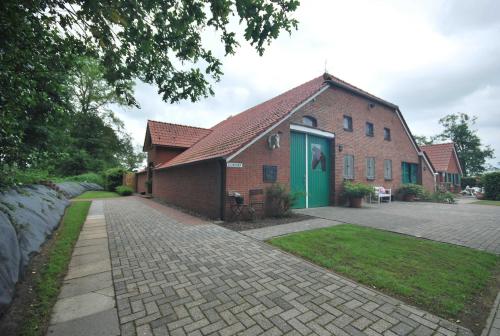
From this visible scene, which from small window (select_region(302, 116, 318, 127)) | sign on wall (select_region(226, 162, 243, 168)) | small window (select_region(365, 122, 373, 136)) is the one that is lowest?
sign on wall (select_region(226, 162, 243, 168))

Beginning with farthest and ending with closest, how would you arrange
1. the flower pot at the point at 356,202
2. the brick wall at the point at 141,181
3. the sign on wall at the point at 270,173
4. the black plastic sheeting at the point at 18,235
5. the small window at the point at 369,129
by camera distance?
the brick wall at the point at 141,181 < the small window at the point at 369,129 < the flower pot at the point at 356,202 < the sign on wall at the point at 270,173 < the black plastic sheeting at the point at 18,235

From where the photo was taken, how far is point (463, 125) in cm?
4144

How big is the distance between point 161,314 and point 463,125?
2254 inches

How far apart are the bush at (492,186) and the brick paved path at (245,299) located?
898 inches

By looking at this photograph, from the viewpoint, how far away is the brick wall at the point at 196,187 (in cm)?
807

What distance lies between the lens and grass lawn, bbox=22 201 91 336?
2256 millimetres

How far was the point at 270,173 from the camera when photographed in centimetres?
873

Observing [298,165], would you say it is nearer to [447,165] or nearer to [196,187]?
[196,187]

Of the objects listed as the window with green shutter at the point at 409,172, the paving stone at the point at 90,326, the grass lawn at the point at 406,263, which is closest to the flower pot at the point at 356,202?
the grass lawn at the point at 406,263

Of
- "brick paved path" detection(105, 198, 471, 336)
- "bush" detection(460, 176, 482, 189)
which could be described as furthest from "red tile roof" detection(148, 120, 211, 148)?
"bush" detection(460, 176, 482, 189)

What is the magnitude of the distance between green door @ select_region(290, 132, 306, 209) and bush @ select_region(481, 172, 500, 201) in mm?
18185

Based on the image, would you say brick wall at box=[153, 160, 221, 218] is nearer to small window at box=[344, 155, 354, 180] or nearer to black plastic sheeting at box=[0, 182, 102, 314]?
black plastic sheeting at box=[0, 182, 102, 314]

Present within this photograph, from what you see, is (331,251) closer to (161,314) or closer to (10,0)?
(161,314)

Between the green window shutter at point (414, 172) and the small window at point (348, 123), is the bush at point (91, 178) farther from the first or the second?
the green window shutter at point (414, 172)
